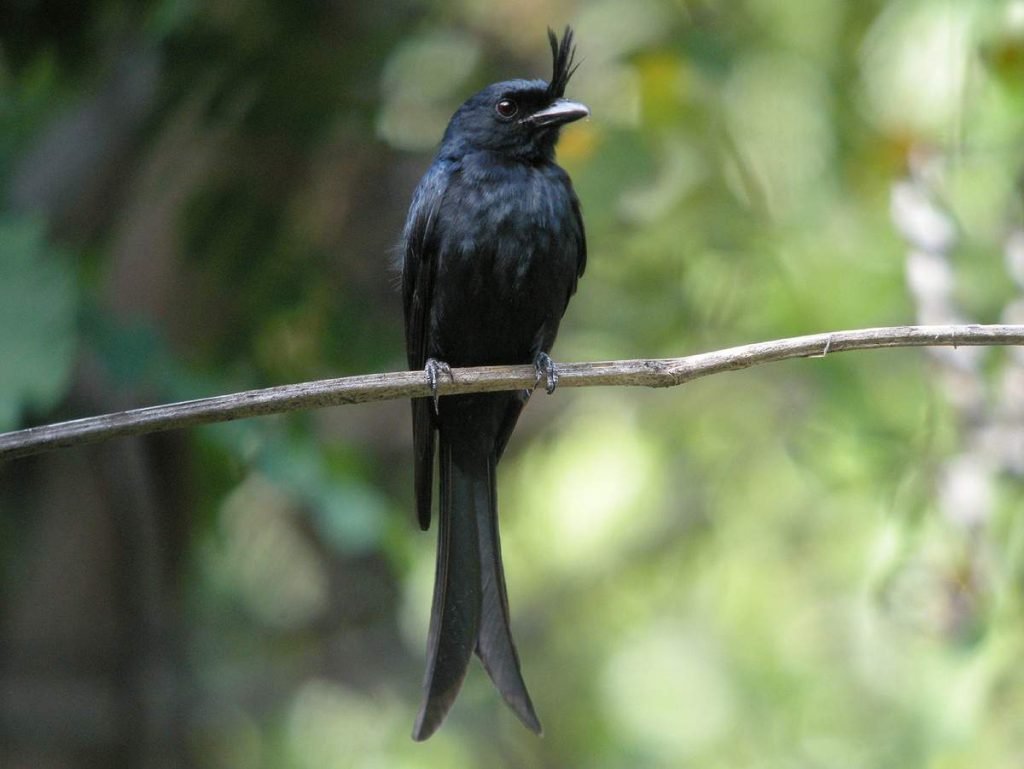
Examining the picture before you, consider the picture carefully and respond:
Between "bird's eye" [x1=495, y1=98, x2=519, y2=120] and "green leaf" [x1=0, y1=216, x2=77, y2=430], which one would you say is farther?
"bird's eye" [x1=495, y1=98, x2=519, y2=120]

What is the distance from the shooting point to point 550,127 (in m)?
3.40

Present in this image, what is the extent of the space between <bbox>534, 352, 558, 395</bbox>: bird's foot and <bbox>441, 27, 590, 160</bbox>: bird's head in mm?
594

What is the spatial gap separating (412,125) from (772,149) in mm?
1228

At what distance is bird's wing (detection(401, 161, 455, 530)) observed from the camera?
3.21 m

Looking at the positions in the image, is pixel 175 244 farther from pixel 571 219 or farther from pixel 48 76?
pixel 571 219

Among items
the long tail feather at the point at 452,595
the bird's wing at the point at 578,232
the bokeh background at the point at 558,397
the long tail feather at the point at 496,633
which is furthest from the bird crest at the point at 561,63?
the long tail feather at the point at 496,633

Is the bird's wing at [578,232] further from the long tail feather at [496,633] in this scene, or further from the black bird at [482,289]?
the long tail feather at [496,633]

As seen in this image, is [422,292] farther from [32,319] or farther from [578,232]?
[32,319]

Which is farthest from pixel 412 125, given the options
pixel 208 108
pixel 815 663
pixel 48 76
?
pixel 815 663

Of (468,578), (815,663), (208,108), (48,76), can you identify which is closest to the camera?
(468,578)

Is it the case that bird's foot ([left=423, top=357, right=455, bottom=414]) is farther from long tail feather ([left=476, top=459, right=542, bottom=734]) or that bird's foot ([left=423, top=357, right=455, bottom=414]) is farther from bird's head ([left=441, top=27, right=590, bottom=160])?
bird's head ([left=441, top=27, right=590, bottom=160])

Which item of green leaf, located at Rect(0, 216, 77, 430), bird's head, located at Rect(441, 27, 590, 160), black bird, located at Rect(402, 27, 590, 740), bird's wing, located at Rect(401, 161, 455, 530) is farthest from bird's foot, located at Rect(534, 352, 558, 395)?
green leaf, located at Rect(0, 216, 77, 430)

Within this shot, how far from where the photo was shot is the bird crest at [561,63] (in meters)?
3.38

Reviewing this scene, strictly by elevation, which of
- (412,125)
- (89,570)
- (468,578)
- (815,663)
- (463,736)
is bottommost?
(463,736)
